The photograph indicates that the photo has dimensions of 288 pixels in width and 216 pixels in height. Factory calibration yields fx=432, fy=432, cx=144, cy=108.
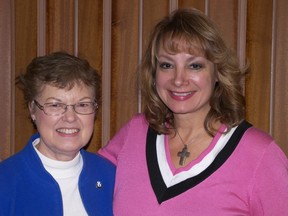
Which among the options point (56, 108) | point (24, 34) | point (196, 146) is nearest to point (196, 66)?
point (196, 146)

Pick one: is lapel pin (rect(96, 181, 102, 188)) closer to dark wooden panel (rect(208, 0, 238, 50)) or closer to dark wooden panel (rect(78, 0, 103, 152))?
dark wooden panel (rect(78, 0, 103, 152))

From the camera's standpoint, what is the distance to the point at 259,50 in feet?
7.06

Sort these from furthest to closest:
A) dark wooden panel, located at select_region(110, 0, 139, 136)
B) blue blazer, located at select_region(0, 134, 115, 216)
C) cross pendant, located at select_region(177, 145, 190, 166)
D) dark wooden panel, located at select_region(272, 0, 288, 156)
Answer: dark wooden panel, located at select_region(110, 0, 139, 136), dark wooden panel, located at select_region(272, 0, 288, 156), cross pendant, located at select_region(177, 145, 190, 166), blue blazer, located at select_region(0, 134, 115, 216)

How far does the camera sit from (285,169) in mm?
1680

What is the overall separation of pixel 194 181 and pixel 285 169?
1.17 feet

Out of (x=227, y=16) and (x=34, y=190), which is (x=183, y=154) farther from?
(x=227, y=16)

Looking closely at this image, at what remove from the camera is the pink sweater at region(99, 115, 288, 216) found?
1664 millimetres

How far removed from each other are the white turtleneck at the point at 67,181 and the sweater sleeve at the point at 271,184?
27.7 inches

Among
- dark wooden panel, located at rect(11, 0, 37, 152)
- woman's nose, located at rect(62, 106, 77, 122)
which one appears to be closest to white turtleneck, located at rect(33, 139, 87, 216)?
woman's nose, located at rect(62, 106, 77, 122)

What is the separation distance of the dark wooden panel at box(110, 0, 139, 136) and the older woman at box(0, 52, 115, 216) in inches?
18.1

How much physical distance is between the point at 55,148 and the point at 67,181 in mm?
151

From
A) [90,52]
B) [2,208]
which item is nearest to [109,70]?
[90,52]

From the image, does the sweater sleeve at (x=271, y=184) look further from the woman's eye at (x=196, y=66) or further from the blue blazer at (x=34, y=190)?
the blue blazer at (x=34, y=190)

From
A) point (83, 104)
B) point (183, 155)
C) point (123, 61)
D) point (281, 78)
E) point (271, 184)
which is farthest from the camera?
point (123, 61)
